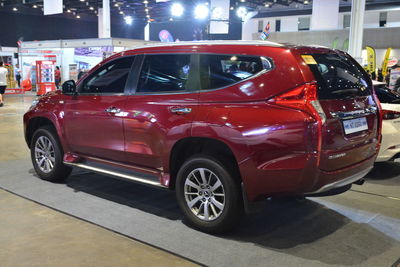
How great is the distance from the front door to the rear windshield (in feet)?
6.61

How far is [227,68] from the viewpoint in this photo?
3.65 m

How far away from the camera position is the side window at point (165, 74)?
12.9ft

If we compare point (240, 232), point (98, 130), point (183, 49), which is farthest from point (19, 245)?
point (183, 49)

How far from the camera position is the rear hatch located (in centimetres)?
322

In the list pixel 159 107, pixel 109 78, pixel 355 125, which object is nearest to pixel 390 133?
pixel 355 125

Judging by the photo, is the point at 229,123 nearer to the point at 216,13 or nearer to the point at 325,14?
the point at 216,13

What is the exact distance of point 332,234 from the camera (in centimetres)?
376

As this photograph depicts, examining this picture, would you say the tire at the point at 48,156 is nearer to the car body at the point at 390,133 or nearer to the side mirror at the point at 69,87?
the side mirror at the point at 69,87

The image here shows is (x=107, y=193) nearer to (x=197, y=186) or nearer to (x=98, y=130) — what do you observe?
(x=98, y=130)

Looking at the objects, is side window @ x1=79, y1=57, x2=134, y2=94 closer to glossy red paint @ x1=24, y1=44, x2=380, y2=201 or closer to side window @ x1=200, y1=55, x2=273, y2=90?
glossy red paint @ x1=24, y1=44, x2=380, y2=201

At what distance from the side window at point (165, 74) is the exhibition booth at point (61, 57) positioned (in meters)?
16.5

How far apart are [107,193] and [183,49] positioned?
2.05 metres

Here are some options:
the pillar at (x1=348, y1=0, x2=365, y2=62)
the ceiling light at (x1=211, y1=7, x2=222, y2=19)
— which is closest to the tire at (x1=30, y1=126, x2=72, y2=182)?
the pillar at (x1=348, y1=0, x2=365, y2=62)

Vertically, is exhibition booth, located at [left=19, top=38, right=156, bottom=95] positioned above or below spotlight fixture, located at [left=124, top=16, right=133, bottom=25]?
below
